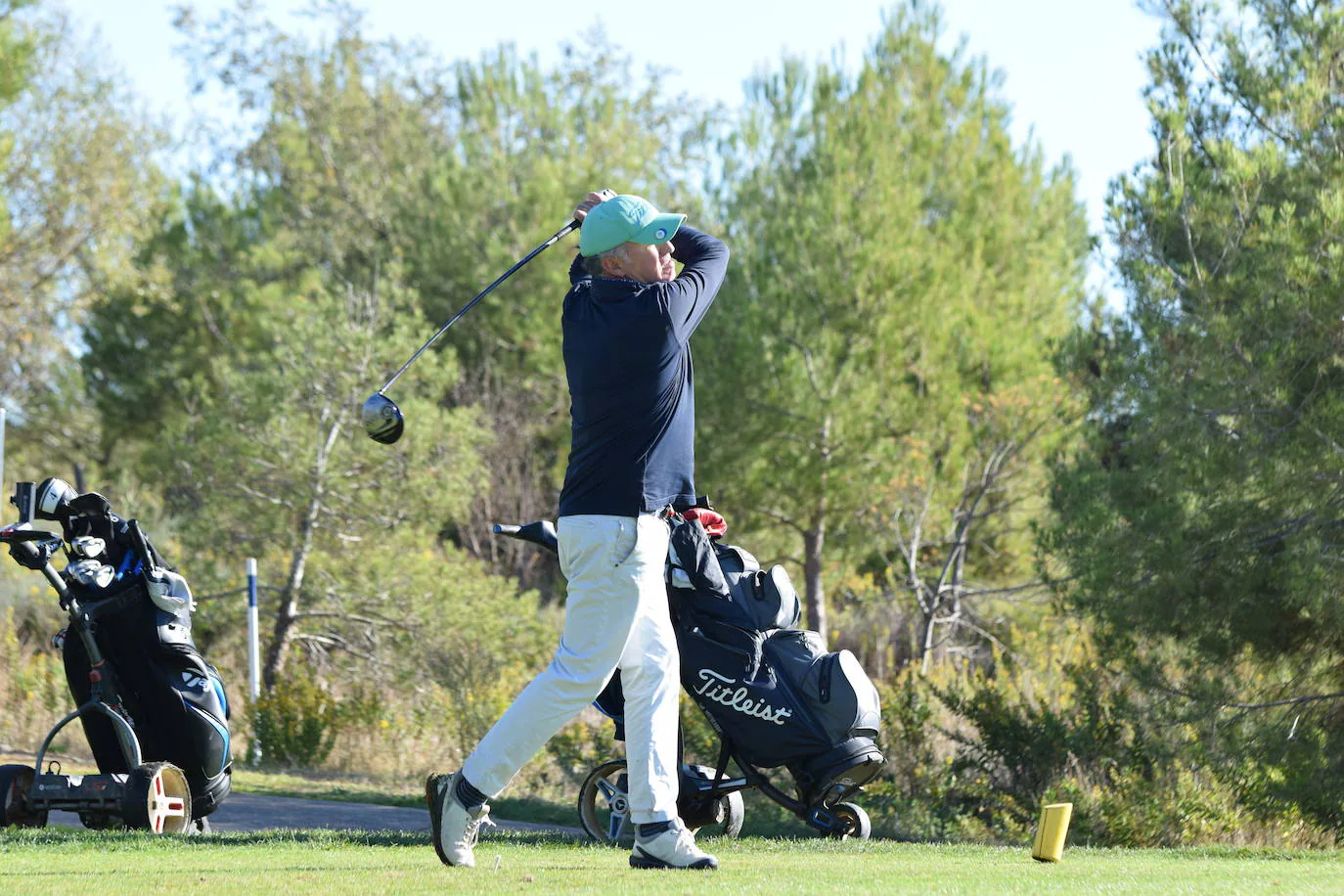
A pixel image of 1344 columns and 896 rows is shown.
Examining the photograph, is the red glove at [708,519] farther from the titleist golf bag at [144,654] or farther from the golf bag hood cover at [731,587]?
the titleist golf bag at [144,654]

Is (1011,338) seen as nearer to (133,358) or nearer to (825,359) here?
(825,359)

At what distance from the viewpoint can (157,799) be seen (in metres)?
6.21

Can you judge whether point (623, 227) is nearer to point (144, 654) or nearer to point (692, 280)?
point (692, 280)

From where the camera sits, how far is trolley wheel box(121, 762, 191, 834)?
6.12 m

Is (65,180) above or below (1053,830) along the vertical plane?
above

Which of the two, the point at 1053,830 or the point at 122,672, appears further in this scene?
the point at 122,672

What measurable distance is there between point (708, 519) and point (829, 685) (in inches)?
31.7

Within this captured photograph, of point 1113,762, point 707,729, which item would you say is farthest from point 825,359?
point 1113,762

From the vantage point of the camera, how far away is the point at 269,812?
25.6ft

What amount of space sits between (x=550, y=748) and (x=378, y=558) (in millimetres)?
7227

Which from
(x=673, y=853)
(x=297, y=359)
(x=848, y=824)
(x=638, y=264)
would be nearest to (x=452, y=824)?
(x=673, y=853)

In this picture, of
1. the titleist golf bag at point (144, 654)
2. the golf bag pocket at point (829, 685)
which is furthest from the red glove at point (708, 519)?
the titleist golf bag at point (144, 654)

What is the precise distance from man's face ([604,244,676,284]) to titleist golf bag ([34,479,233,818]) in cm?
274

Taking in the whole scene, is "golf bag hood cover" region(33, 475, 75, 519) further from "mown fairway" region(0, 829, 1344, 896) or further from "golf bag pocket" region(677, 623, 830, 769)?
"golf bag pocket" region(677, 623, 830, 769)
